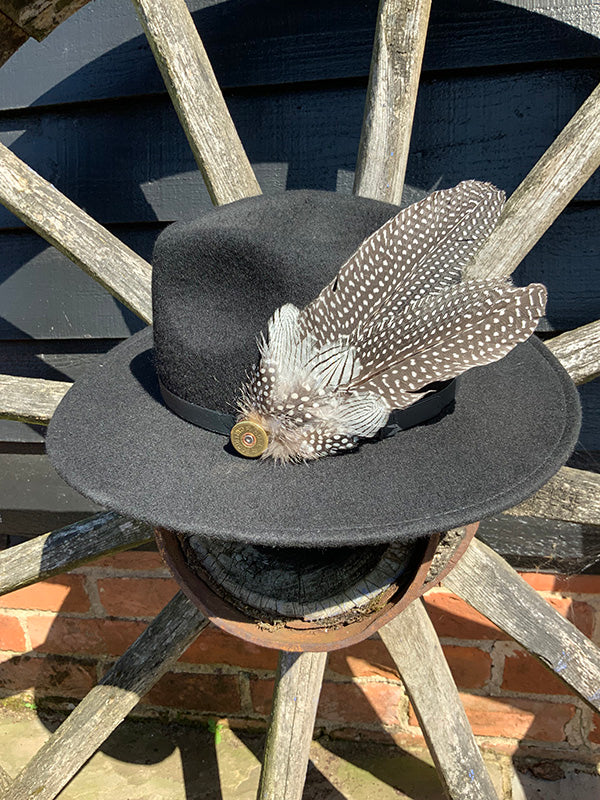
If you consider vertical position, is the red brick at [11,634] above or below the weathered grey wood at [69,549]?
below

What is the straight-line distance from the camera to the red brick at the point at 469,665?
1.42m

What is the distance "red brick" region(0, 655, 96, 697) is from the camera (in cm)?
168

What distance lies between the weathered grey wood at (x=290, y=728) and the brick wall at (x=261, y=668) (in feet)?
1.49

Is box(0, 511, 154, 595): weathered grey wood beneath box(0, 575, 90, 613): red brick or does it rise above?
above

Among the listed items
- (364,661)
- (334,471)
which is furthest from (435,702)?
(334,471)

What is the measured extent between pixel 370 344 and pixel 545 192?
19.0 inches

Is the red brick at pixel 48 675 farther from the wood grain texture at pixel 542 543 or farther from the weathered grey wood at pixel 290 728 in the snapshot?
the wood grain texture at pixel 542 543

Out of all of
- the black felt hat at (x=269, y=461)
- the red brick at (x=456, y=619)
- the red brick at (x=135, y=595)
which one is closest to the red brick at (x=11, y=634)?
the red brick at (x=135, y=595)

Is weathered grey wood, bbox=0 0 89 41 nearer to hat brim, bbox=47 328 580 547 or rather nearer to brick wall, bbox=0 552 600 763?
hat brim, bbox=47 328 580 547

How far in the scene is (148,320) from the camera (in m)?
1.04

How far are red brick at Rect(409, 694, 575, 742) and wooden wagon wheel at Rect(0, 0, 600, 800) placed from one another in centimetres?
46

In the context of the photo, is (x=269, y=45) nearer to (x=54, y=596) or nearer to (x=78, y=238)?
(x=78, y=238)

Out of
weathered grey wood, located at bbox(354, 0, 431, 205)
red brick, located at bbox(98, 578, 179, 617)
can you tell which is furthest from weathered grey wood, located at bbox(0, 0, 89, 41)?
red brick, located at bbox(98, 578, 179, 617)

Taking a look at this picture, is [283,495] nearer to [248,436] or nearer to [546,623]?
[248,436]
